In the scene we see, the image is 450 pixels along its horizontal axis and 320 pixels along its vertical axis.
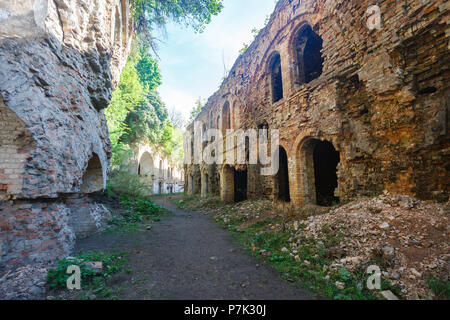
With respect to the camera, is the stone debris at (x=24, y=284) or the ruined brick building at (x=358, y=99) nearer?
the stone debris at (x=24, y=284)

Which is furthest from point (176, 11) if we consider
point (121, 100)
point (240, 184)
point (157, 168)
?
point (157, 168)

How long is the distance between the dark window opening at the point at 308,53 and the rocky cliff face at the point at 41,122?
7281 millimetres

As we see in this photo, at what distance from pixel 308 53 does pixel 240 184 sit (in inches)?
320

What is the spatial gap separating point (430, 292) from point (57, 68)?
281 inches

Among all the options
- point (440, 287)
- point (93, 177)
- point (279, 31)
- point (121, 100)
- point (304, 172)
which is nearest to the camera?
point (440, 287)

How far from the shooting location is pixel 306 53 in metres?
9.38

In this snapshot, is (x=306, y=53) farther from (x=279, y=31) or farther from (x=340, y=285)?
(x=340, y=285)

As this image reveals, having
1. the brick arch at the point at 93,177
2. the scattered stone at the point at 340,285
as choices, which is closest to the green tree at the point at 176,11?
the brick arch at the point at 93,177

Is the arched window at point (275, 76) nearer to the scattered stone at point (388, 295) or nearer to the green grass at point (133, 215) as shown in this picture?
the green grass at point (133, 215)

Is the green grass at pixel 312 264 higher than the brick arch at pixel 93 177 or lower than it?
lower

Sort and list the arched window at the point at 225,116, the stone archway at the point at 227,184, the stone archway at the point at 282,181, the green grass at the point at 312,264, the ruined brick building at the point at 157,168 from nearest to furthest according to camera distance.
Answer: the green grass at the point at 312,264 → the stone archway at the point at 282,181 → the stone archway at the point at 227,184 → the arched window at the point at 225,116 → the ruined brick building at the point at 157,168

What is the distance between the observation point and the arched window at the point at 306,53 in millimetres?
7973

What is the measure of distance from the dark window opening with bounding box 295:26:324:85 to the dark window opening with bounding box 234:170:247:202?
651cm

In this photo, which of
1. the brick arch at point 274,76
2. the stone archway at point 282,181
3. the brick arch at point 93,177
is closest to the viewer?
the brick arch at point 93,177
